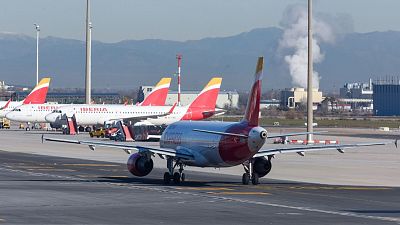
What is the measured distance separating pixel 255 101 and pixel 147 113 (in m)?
80.0

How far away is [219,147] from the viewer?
153ft

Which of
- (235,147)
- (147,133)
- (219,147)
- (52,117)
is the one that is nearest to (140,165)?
(219,147)

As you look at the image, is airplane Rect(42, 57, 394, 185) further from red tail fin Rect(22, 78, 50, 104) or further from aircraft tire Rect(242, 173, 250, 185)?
red tail fin Rect(22, 78, 50, 104)

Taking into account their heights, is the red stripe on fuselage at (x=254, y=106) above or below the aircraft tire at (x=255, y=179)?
above

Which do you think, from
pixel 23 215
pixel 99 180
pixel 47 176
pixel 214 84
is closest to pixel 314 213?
pixel 23 215

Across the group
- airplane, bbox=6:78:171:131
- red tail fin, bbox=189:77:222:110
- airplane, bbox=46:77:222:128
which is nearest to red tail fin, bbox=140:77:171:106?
airplane, bbox=6:78:171:131

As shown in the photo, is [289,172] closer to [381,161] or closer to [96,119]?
[381,161]

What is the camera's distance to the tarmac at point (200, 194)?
113 feet

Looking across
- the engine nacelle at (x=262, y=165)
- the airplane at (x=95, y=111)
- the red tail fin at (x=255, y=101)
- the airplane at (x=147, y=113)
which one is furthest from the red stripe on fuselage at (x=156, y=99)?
the red tail fin at (x=255, y=101)

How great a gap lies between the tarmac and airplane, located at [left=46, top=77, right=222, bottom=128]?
53656mm

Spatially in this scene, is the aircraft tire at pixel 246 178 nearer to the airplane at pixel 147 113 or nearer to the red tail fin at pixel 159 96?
the airplane at pixel 147 113

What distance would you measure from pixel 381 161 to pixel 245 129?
87.1 ft

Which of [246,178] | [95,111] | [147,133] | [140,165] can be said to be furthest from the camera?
[95,111]

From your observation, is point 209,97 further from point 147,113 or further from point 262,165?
point 262,165
